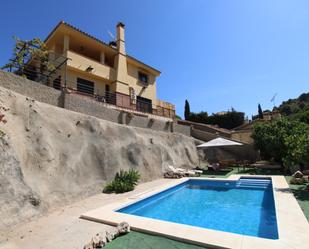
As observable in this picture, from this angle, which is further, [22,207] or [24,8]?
[24,8]

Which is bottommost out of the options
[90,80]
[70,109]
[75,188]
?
[75,188]

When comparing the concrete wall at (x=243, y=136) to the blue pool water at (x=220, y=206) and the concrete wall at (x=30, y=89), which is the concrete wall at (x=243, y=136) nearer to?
the blue pool water at (x=220, y=206)

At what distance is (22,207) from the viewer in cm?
666

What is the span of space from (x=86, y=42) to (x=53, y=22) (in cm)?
315

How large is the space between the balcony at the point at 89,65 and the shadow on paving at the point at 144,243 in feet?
51.3

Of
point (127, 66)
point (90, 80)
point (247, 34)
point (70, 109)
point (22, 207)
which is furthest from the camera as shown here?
point (127, 66)

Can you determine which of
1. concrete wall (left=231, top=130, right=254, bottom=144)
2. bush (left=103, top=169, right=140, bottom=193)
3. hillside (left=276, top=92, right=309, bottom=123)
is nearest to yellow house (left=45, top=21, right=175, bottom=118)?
bush (left=103, top=169, right=140, bottom=193)

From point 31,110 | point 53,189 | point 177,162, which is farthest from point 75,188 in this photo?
point 177,162

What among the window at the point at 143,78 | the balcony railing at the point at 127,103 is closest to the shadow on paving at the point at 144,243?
the balcony railing at the point at 127,103

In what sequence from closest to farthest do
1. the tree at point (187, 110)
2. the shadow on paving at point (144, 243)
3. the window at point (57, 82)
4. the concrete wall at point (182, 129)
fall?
1. the shadow on paving at point (144, 243)
2. the window at point (57, 82)
3. the concrete wall at point (182, 129)
4. the tree at point (187, 110)

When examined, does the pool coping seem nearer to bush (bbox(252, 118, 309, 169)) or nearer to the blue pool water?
the blue pool water

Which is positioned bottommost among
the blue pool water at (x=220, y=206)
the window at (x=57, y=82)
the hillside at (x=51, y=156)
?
the blue pool water at (x=220, y=206)

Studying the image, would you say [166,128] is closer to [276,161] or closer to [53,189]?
[276,161]

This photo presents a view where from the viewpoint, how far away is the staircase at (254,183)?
1214 centimetres
